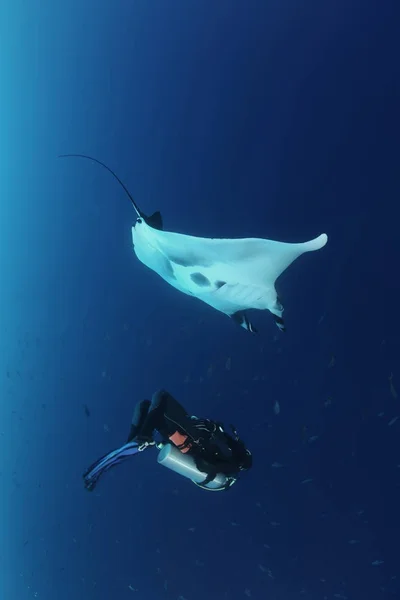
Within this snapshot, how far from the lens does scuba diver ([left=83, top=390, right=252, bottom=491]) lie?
2920 millimetres

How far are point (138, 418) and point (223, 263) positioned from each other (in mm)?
1403

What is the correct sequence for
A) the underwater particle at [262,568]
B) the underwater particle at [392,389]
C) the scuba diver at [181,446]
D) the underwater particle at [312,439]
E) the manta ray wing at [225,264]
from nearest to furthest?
the scuba diver at [181,446]
the manta ray wing at [225,264]
the underwater particle at [392,389]
the underwater particle at [312,439]
the underwater particle at [262,568]

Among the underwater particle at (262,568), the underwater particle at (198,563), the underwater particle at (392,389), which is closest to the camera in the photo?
the underwater particle at (392,389)

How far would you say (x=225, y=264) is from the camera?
3.60m

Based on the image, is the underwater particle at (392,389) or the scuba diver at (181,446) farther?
the underwater particle at (392,389)

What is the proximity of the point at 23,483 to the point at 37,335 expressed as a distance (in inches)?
136

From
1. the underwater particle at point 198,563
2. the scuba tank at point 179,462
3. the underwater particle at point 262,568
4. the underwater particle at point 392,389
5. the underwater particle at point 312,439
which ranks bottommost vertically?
the underwater particle at point 198,563

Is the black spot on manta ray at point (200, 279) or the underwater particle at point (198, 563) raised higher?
the black spot on manta ray at point (200, 279)

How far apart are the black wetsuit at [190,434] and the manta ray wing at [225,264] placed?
106 cm

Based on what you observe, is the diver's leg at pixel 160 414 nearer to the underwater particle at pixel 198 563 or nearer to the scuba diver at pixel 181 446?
the scuba diver at pixel 181 446

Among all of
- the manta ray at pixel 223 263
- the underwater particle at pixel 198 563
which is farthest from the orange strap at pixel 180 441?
the underwater particle at pixel 198 563

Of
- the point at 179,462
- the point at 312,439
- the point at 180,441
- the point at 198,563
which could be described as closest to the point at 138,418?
the point at 180,441

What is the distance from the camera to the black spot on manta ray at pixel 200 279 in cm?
391

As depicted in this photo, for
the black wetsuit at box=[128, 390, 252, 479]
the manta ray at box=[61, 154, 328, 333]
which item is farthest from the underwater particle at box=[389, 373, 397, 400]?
the black wetsuit at box=[128, 390, 252, 479]
